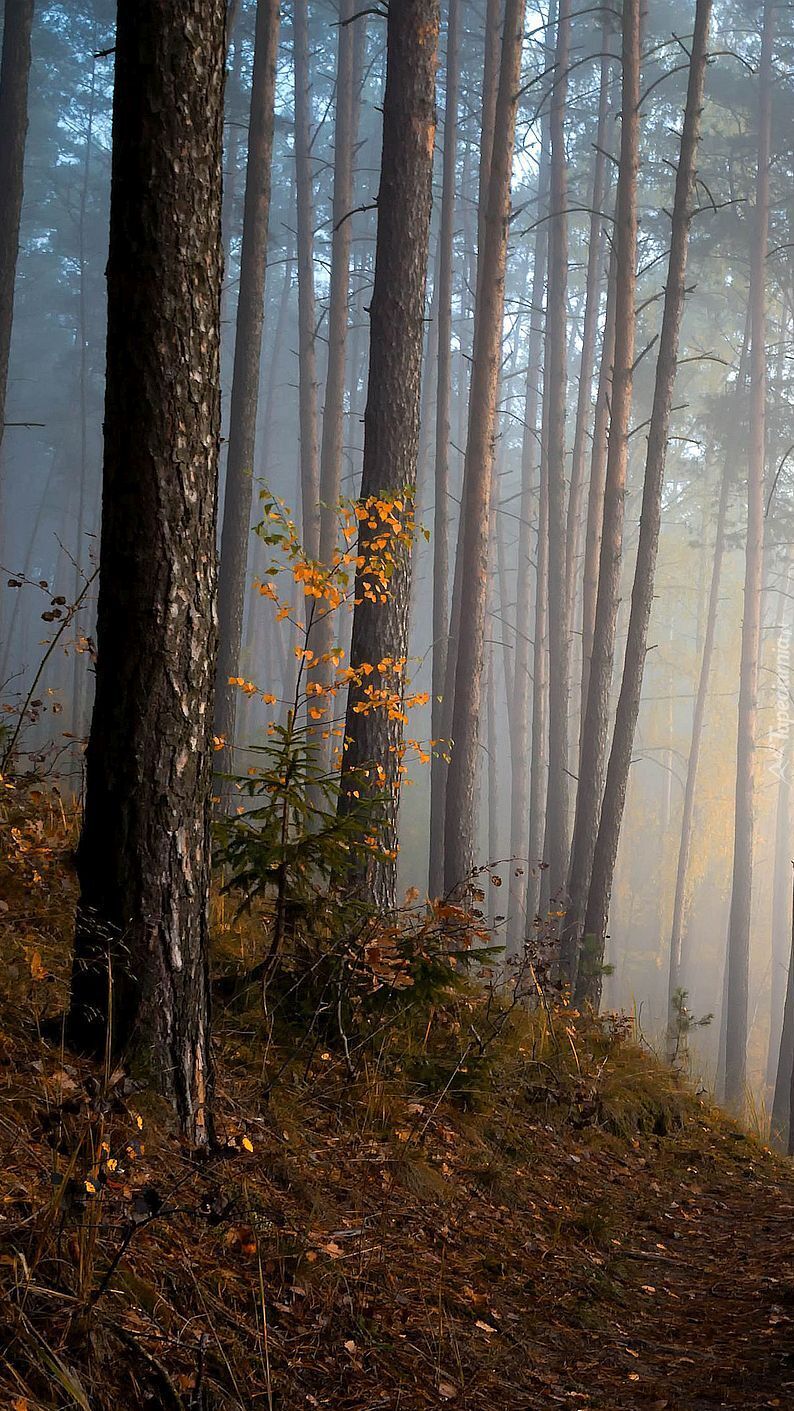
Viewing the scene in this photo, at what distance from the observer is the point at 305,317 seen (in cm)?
1833

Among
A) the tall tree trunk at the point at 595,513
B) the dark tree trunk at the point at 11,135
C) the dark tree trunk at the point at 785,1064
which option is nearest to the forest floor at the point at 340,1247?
the dark tree trunk at the point at 11,135

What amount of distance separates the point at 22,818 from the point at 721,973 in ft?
104

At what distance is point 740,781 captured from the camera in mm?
18172

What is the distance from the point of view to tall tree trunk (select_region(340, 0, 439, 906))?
698 centimetres

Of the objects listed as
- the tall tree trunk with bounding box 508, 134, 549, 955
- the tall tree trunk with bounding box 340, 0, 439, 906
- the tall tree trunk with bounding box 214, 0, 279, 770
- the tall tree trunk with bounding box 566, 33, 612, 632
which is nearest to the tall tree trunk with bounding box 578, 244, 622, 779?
the tall tree trunk with bounding box 566, 33, 612, 632

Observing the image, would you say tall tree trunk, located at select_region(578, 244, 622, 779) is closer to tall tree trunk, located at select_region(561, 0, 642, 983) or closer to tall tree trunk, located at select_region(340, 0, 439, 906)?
tall tree trunk, located at select_region(561, 0, 642, 983)

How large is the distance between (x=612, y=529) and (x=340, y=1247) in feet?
30.1

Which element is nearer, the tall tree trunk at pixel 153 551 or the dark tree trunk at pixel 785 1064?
the tall tree trunk at pixel 153 551

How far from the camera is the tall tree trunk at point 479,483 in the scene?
10594 mm

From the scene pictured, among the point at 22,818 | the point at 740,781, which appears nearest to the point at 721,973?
the point at 740,781

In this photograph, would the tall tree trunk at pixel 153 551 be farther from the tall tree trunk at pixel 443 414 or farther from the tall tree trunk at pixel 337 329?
the tall tree trunk at pixel 443 414

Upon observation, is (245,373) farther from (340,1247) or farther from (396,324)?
(340,1247)

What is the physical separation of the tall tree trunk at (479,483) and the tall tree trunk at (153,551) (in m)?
7.00

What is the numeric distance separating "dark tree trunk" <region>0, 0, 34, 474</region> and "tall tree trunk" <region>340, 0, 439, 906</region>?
419 cm
